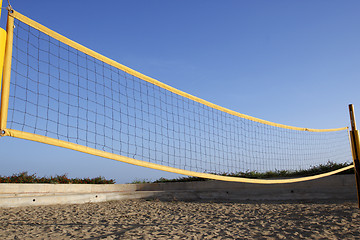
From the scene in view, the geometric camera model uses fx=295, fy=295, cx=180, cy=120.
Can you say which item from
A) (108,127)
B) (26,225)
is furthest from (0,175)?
(108,127)

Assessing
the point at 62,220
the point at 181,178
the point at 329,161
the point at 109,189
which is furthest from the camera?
the point at 181,178

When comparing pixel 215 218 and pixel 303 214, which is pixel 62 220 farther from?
pixel 303 214

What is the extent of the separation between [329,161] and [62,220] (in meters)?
9.78

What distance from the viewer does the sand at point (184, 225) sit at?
4.52 metres

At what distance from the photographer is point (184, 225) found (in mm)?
5277

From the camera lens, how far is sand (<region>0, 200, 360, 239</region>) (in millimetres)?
4523

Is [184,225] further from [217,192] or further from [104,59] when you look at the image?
[217,192]

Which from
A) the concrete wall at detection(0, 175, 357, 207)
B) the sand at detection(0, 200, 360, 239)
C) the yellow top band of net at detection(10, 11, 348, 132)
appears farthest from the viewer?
the concrete wall at detection(0, 175, 357, 207)

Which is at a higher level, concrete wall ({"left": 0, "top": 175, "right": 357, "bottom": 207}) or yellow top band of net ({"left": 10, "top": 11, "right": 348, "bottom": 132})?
yellow top band of net ({"left": 10, "top": 11, "right": 348, "bottom": 132})

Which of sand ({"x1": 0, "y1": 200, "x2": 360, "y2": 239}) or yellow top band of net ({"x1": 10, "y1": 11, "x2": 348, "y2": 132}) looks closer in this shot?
yellow top band of net ({"x1": 10, "y1": 11, "x2": 348, "y2": 132})

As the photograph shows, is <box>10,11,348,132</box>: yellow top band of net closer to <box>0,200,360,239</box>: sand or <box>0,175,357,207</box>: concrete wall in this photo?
<box>0,200,360,239</box>: sand

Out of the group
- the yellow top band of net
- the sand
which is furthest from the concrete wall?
the yellow top band of net

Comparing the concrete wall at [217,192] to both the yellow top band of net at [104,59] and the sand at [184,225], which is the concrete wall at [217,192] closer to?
the sand at [184,225]

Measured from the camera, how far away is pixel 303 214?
623 centimetres
